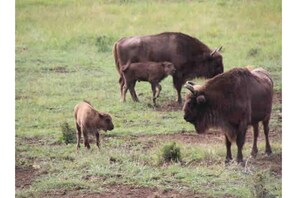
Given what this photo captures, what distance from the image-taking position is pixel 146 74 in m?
6.02

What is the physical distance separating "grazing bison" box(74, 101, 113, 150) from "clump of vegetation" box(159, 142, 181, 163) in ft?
1.26

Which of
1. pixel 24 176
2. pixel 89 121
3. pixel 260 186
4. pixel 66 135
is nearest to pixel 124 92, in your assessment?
pixel 89 121

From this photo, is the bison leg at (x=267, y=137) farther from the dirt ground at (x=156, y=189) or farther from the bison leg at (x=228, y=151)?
the bison leg at (x=228, y=151)

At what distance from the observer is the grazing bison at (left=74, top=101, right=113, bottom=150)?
579 centimetres

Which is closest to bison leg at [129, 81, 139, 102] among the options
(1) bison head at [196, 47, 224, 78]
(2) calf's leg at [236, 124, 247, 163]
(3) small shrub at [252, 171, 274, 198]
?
(1) bison head at [196, 47, 224, 78]

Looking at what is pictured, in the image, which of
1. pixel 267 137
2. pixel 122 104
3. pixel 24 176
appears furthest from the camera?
pixel 122 104

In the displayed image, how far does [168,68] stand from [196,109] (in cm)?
55

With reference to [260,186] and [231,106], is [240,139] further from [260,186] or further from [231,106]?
[260,186]

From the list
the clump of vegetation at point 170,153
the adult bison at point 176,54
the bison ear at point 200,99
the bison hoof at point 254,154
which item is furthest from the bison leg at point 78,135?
the bison hoof at point 254,154

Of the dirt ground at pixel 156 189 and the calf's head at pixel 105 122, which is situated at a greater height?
the calf's head at pixel 105 122

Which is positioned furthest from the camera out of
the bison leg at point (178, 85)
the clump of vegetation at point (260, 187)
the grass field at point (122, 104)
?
the bison leg at point (178, 85)

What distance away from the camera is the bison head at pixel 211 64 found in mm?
6121
